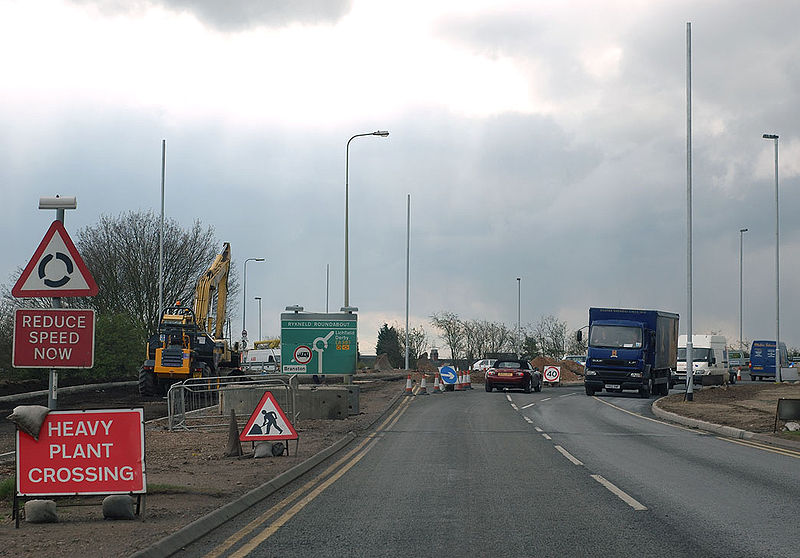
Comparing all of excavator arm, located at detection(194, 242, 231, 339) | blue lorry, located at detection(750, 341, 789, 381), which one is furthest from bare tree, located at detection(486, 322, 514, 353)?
excavator arm, located at detection(194, 242, 231, 339)

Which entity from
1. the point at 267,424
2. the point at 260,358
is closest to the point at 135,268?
Answer: the point at 260,358

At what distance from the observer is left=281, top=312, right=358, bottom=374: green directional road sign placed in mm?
29438

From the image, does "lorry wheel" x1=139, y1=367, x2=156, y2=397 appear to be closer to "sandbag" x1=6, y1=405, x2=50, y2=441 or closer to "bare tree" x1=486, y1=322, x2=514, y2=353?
"sandbag" x1=6, y1=405, x2=50, y2=441

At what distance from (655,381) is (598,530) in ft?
111

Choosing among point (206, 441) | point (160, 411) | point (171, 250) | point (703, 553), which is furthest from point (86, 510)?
point (171, 250)

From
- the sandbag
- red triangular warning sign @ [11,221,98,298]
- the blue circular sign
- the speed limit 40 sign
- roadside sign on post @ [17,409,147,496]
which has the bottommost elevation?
the speed limit 40 sign

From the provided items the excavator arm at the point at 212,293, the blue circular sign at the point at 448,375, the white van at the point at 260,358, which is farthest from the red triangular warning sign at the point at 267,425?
the white van at the point at 260,358

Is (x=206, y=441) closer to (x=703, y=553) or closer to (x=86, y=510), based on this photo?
(x=86, y=510)

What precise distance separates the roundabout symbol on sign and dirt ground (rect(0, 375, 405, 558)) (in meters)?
9.75

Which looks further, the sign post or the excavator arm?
the excavator arm

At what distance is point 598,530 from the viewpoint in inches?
340

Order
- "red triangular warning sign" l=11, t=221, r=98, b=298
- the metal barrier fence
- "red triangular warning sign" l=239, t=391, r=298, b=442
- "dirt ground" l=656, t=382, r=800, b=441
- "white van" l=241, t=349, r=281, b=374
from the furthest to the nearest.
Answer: "white van" l=241, t=349, r=281, b=374 < "dirt ground" l=656, t=382, r=800, b=441 < the metal barrier fence < "red triangular warning sign" l=239, t=391, r=298, b=442 < "red triangular warning sign" l=11, t=221, r=98, b=298

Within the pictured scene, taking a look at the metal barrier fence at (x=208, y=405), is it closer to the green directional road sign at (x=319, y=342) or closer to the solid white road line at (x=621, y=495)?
the green directional road sign at (x=319, y=342)

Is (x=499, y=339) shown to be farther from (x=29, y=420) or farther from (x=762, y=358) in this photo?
(x=29, y=420)
